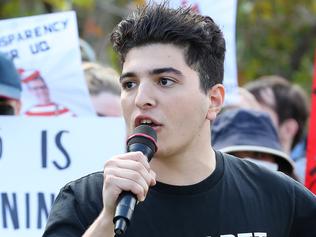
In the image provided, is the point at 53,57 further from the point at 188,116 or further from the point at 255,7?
the point at 255,7

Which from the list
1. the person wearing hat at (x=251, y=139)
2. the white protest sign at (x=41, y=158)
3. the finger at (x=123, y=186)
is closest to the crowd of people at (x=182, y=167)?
the finger at (x=123, y=186)

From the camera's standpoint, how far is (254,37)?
1647cm

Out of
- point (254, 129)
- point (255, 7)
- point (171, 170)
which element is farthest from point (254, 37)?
point (171, 170)

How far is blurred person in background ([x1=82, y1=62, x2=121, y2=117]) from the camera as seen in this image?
6.59 meters

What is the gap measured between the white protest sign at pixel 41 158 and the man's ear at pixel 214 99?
1.15m

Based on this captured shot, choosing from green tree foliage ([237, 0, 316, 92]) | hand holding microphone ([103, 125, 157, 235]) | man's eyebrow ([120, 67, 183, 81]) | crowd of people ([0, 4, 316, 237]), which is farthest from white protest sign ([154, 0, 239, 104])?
green tree foliage ([237, 0, 316, 92])

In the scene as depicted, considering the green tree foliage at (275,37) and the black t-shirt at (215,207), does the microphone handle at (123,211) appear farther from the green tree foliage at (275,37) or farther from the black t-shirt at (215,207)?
the green tree foliage at (275,37)

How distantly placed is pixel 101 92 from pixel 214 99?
2868mm

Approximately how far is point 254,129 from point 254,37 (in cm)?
1080

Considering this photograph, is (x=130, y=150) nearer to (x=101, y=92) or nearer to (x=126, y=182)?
(x=126, y=182)

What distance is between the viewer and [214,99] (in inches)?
150

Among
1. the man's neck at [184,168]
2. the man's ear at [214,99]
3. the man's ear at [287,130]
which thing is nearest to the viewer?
the man's neck at [184,168]

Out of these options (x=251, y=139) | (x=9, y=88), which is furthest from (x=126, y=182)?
(x=251, y=139)

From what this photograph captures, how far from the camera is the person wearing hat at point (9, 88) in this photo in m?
5.17
